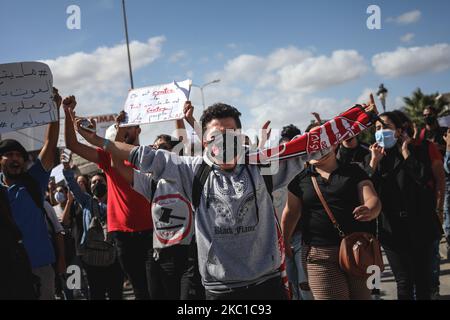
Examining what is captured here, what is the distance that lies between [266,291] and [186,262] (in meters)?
1.49

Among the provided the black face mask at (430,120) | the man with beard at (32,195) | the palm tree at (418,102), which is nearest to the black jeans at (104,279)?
the man with beard at (32,195)

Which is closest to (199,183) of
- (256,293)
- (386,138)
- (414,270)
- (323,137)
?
(256,293)

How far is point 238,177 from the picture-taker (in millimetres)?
2623

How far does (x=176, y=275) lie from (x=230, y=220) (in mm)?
1642

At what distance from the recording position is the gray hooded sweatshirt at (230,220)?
8.32 ft

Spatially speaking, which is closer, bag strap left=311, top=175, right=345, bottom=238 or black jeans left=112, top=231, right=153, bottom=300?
bag strap left=311, top=175, right=345, bottom=238

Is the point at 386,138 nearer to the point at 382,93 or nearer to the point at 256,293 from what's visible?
the point at 256,293

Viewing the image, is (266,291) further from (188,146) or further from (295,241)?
(295,241)

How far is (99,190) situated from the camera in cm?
613

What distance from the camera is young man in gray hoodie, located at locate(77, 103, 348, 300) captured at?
8.33 ft

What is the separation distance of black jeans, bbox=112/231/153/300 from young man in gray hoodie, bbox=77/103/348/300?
1.88 m

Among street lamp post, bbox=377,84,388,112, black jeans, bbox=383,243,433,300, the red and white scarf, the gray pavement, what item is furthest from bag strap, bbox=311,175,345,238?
street lamp post, bbox=377,84,388,112

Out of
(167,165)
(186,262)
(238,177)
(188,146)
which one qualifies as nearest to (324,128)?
(238,177)

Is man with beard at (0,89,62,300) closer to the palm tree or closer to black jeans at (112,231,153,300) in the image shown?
black jeans at (112,231,153,300)
